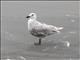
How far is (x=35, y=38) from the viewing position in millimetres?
10453

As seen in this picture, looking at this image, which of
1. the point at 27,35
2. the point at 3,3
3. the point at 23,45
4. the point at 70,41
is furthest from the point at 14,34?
the point at 3,3

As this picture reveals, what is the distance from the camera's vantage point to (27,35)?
35.5ft

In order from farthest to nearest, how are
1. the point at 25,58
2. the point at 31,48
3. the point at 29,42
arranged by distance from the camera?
the point at 29,42, the point at 31,48, the point at 25,58

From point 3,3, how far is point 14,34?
16.7 ft

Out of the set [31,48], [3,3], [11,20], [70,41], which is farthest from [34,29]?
[3,3]

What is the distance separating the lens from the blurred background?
8.98 metres

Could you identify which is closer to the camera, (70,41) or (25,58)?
(25,58)

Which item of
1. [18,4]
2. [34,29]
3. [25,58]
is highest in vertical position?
[18,4]

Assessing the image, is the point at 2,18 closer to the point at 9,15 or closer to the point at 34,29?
the point at 9,15

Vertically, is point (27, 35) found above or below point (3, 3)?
below

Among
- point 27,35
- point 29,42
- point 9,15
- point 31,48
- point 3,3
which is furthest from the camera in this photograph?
point 3,3

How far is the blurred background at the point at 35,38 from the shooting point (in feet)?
29.5

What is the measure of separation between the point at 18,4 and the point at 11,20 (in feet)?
10.5

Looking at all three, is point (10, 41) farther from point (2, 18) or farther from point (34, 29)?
point (2, 18)
